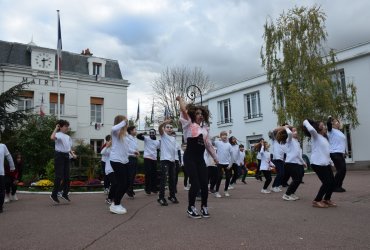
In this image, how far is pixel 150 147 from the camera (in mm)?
10641

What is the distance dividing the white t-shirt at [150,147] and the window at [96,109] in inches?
852

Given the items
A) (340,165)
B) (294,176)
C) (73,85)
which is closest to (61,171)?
(294,176)

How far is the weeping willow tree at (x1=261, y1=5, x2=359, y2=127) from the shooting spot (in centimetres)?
2238

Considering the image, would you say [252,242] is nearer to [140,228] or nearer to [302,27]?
[140,228]

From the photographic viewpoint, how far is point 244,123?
3275cm

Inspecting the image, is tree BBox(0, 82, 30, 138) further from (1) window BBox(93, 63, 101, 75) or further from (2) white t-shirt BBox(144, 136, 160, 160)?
(1) window BBox(93, 63, 101, 75)

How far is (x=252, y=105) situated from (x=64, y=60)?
16.7 metres

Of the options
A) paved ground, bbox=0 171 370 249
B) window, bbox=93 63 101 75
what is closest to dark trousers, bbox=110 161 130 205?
paved ground, bbox=0 171 370 249

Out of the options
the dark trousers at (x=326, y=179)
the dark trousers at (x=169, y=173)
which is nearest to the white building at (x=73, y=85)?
the dark trousers at (x=169, y=173)

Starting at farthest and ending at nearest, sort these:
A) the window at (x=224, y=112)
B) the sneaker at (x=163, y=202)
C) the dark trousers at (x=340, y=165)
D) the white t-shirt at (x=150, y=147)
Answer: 1. the window at (x=224, y=112)
2. the white t-shirt at (x=150, y=147)
3. the dark trousers at (x=340, y=165)
4. the sneaker at (x=163, y=202)

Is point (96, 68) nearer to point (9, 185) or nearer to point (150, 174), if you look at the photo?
point (150, 174)

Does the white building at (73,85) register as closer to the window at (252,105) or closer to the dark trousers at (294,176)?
the window at (252,105)

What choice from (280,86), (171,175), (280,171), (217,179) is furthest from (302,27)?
(171,175)

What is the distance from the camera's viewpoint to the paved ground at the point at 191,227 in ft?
15.1
